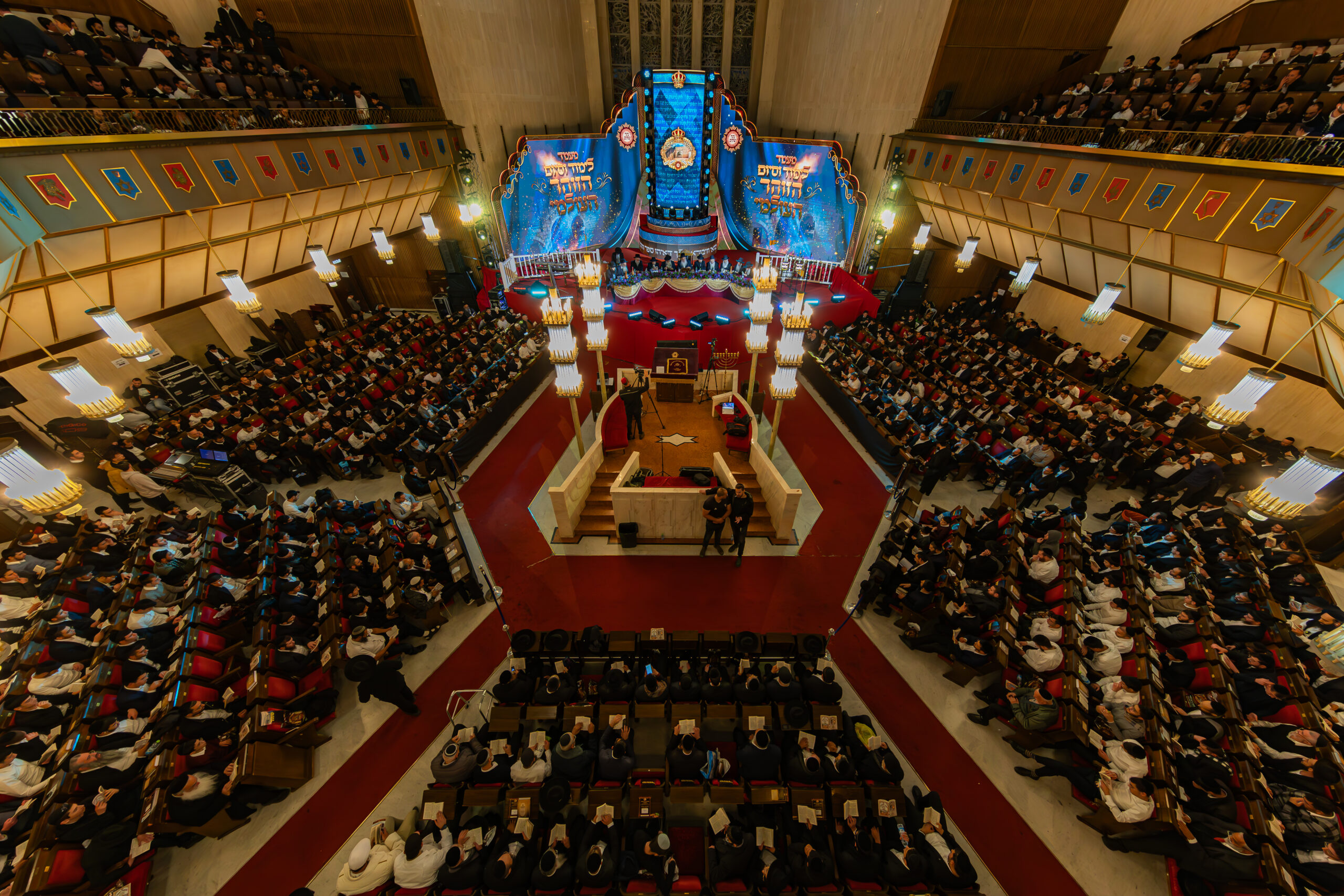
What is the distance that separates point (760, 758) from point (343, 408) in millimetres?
12113

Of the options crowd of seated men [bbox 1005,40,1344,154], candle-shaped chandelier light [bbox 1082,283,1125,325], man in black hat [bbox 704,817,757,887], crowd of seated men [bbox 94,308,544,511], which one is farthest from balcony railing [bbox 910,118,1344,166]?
crowd of seated men [bbox 94,308,544,511]

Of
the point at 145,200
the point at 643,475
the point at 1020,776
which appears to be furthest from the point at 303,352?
the point at 1020,776

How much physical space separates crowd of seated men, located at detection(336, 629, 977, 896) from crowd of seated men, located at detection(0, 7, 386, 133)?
11355 mm

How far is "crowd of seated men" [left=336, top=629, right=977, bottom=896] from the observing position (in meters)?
4.32

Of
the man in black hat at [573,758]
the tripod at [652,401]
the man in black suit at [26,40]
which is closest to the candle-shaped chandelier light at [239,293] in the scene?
the man in black suit at [26,40]

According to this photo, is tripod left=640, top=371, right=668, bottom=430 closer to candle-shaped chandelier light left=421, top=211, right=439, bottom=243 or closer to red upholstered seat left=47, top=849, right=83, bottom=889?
candle-shaped chandelier light left=421, top=211, right=439, bottom=243

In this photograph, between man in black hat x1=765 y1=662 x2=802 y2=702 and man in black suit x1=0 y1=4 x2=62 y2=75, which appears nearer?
man in black hat x1=765 y1=662 x2=802 y2=702

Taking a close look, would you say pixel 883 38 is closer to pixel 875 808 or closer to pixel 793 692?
pixel 793 692

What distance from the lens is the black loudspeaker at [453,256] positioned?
16891 mm

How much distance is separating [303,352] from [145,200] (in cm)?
621

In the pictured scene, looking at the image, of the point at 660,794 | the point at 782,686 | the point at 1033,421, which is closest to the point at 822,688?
the point at 782,686

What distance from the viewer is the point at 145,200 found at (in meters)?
7.92

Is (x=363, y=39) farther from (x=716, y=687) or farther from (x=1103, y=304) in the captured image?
(x=1103, y=304)

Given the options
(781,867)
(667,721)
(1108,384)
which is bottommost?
(781,867)
